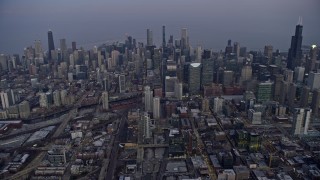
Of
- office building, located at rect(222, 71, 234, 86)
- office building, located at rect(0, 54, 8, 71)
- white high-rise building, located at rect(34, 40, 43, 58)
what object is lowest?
office building, located at rect(222, 71, 234, 86)

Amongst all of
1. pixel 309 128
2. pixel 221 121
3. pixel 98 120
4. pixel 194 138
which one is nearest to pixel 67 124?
pixel 98 120

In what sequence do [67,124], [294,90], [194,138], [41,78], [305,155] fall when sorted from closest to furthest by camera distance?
[305,155] < [194,138] < [67,124] < [294,90] < [41,78]

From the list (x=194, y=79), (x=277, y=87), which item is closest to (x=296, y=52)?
(x=277, y=87)

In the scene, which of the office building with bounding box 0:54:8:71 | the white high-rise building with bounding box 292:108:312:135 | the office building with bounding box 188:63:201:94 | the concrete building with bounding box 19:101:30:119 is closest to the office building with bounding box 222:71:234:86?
the office building with bounding box 188:63:201:94

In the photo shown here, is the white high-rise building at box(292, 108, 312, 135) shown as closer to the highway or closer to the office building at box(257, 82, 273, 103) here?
the office building at box(257, 82, 273, 103)

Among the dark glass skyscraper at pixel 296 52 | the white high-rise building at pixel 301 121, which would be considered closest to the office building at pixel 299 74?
the dark glass skyscraper at pixel 296 52

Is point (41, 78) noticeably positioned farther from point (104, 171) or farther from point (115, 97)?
point (104, 171)

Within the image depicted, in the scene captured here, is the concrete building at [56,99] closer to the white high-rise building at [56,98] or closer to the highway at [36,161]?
the white high-rise building at [56,98]
